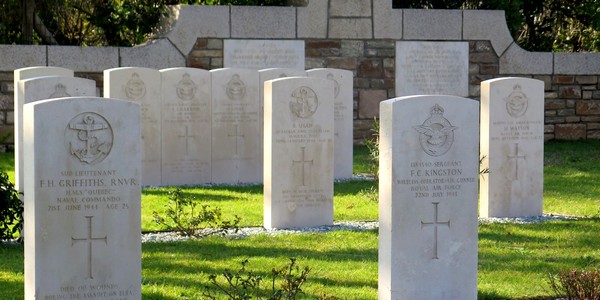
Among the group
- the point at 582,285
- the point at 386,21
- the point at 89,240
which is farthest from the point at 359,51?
the point at 582,285

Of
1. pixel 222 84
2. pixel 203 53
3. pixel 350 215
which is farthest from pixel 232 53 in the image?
pixel 350 215

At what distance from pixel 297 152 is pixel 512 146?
206 centimetres

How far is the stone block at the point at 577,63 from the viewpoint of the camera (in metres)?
16.8

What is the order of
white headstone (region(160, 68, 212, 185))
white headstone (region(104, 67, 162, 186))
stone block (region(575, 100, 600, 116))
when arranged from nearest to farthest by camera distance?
white headstone (region(104, 67, 162, 186)), white headstone (region(160, 68, 212, 185)), stone block (region(575, 100, 600, 116))

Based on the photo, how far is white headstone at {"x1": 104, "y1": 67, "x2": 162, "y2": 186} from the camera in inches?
483

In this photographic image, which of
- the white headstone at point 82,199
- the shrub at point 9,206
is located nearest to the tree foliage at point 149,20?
the shrub at point 9,206

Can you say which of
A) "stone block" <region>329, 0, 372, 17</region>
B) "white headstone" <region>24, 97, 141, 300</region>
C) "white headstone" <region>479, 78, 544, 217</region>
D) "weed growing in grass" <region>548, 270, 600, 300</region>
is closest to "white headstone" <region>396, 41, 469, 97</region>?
"stone block" <region>329, 0, 372, 17</region>

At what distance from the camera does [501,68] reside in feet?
54.6

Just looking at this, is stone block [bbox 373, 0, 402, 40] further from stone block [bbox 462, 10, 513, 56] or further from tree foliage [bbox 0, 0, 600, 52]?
tree foliage [bbox 0, 0, 600, 52]

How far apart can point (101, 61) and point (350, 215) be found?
18.8ft

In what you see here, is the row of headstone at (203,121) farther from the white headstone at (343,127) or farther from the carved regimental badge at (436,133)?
the carved regimental badge at (436,133)

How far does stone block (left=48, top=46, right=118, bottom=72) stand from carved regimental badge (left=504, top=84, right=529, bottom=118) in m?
6.44

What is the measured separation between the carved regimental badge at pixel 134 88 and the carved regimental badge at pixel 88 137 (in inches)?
241

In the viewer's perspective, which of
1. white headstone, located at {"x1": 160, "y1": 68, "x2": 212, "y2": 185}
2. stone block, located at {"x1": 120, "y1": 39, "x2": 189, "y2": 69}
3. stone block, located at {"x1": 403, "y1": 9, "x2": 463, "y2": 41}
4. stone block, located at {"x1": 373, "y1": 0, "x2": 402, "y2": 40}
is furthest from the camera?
stone block, located at {"x1": 403, "y1": 9, "x2": 463, "y2": 41}
